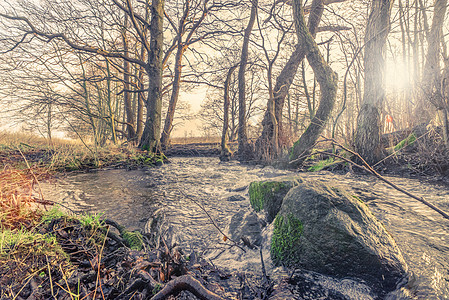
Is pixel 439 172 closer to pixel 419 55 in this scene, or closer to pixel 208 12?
pixel 419 55

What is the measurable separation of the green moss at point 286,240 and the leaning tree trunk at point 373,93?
16.8 ft

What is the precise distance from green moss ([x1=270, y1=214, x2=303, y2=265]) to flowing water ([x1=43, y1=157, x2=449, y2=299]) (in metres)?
0.12

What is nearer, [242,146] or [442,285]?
[442,285]

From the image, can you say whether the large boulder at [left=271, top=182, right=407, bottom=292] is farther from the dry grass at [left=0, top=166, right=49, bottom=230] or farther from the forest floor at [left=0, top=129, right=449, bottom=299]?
the dry grass at [left=0, top=166, right=49, bottom=230]

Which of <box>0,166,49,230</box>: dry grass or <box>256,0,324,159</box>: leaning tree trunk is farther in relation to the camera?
<box>256,0,324,159</box>: leaning tree trunk

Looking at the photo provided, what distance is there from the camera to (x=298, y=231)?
2.05 m

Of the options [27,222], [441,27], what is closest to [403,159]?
[441,27]

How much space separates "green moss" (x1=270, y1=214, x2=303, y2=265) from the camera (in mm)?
2015

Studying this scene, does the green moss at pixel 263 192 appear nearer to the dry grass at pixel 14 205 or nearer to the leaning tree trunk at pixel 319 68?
the dry grass at pixel 14 205

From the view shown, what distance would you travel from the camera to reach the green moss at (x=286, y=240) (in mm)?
2015

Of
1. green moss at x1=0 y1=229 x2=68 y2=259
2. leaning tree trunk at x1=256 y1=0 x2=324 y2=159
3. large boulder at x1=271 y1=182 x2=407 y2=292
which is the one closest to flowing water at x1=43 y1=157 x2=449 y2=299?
large boulder at x1=271 y1=182 x2=407 y2=292

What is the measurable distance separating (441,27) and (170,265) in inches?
504

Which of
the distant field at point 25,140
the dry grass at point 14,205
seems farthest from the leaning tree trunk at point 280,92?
the distant field at point 25,140

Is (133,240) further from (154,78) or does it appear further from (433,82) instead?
(154,78)
